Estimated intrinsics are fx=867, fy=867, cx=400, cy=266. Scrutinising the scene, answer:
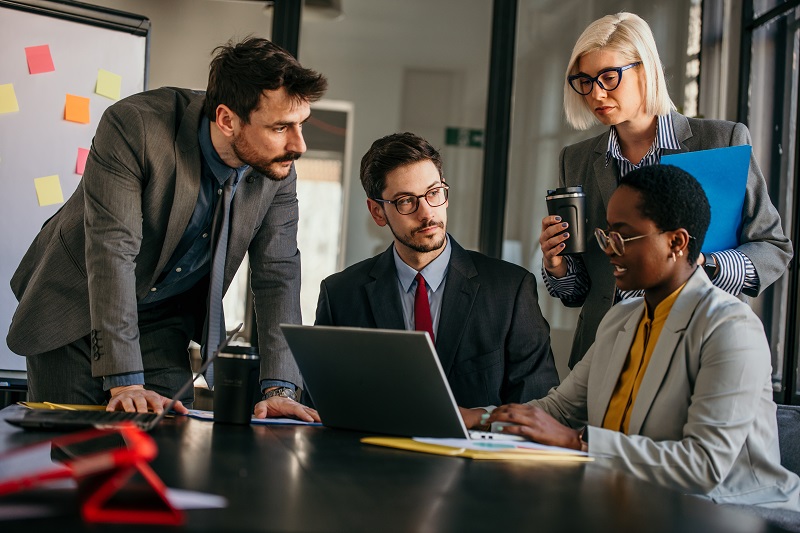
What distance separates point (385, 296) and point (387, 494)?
1.39m

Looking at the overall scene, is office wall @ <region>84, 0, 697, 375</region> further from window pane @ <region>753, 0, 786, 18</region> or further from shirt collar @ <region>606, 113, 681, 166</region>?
shirt collar @ <region>606, 113, 681, 166</region>

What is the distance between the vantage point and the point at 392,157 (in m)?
2.42

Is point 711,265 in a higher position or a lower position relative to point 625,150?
lower

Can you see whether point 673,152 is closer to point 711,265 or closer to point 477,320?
point 711,265

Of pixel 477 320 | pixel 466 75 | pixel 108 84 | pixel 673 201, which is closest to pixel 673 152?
pixel 673 201

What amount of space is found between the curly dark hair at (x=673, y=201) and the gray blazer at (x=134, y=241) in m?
0.98

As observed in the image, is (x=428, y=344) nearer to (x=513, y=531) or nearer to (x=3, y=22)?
(x=513, y=531)

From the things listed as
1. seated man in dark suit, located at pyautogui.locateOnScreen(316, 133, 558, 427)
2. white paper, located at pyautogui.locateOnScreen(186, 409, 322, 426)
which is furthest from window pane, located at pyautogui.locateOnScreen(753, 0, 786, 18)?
white paper, located at pyautogui.locateOnScreen(186, 409, 322, 426)

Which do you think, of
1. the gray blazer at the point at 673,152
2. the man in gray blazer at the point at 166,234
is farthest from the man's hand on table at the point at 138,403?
the gray blazer at the point at 673,152

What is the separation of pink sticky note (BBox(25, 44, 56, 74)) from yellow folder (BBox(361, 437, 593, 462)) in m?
2.71

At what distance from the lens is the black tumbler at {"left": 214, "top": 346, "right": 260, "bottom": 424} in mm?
1657

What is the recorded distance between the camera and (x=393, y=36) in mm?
4793

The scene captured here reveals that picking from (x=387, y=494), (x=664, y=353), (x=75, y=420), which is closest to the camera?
(x=387, y=494)

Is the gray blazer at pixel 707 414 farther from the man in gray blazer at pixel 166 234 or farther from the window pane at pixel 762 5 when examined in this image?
the window pane at pixel 762 5
